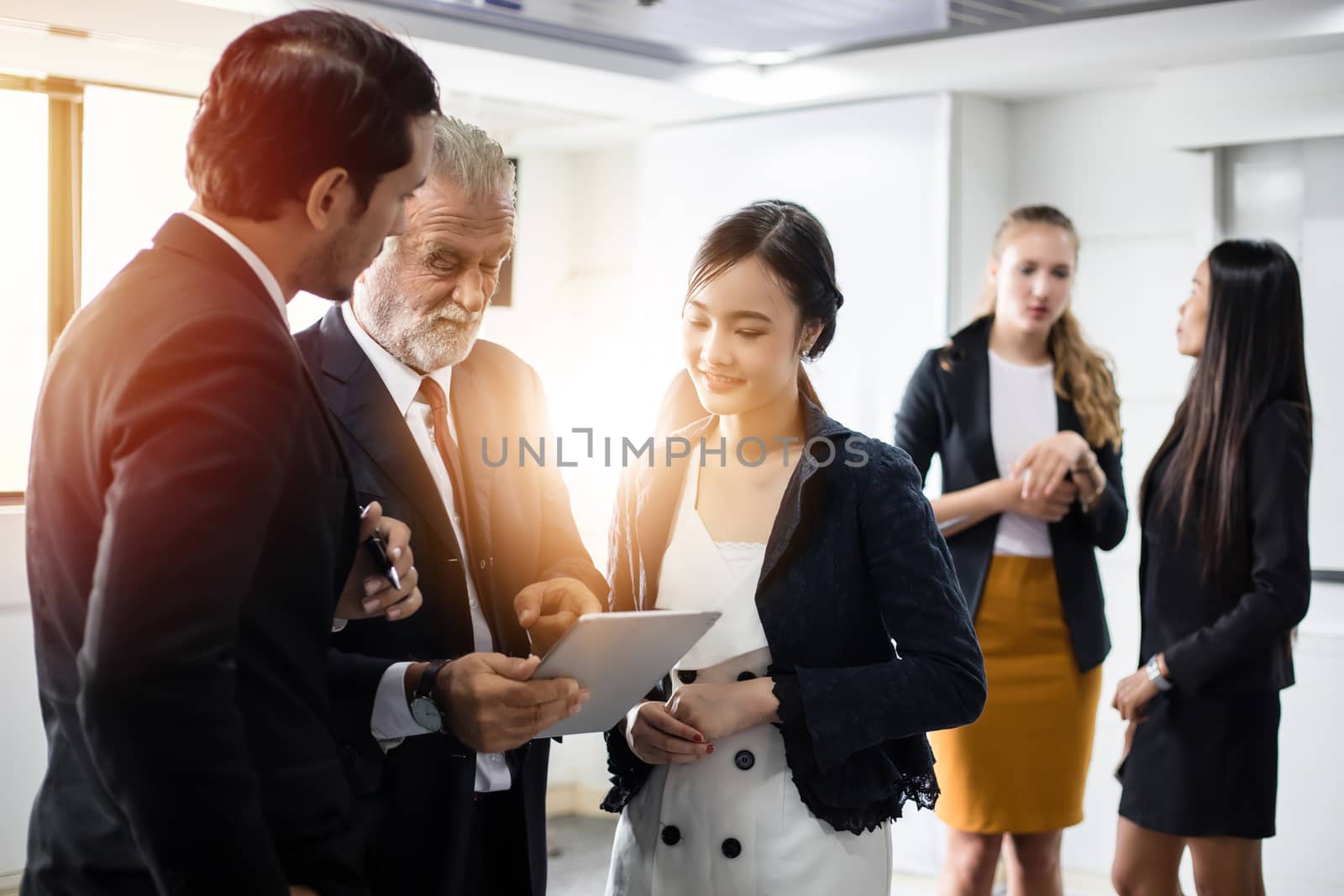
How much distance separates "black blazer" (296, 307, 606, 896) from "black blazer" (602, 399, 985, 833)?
16.6 inches

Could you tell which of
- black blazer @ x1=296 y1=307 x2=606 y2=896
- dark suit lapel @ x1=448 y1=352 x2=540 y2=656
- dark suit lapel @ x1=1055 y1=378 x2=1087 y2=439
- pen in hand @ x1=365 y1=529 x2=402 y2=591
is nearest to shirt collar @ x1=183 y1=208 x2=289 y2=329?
pen in hand @ x1=365 y1=529 x2=402 y2=591

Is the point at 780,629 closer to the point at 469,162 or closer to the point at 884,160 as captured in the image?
the point at 469,162

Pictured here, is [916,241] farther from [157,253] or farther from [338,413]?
[157,253]

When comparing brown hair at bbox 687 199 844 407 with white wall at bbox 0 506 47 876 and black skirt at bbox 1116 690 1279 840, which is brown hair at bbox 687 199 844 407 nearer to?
black skirt at bbox 1116 690 1279 840

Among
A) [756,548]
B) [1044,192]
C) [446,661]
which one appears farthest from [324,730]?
[1044,192]

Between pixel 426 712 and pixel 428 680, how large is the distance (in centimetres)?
4

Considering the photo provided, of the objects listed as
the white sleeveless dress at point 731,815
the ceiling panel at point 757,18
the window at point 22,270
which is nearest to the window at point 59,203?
the window at point 22,270

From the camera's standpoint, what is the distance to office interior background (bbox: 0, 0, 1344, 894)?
10.8 ft

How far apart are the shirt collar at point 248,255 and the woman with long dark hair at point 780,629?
2.46 ft

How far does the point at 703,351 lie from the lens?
6.07ft

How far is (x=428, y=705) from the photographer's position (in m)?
1.63

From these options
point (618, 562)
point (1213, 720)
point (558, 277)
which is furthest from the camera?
point (558, 277)

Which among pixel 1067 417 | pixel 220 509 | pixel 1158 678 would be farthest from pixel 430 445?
pixel 1067 417

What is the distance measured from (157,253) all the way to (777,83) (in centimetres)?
317
